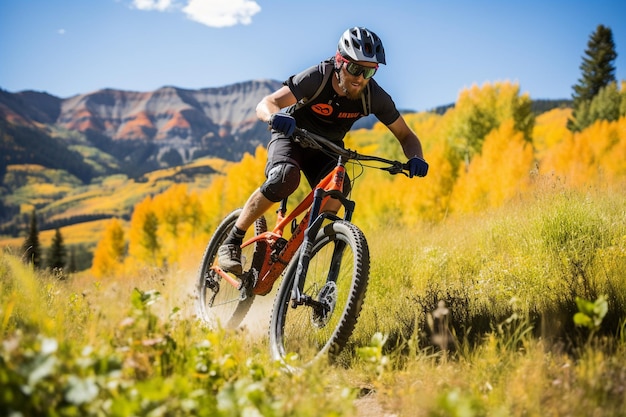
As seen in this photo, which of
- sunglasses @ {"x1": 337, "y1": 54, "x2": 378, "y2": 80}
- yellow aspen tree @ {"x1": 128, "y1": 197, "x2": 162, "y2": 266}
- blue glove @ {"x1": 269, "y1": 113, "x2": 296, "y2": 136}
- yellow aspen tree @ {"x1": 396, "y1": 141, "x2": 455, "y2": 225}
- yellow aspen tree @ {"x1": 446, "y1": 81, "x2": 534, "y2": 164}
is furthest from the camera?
yellow aspen tree @ {"x1": 128, "y1": 197, "x2": 162, "y2": 266}

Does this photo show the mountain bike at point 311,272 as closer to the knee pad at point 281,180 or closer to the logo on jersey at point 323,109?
the knee pad at point 281,180

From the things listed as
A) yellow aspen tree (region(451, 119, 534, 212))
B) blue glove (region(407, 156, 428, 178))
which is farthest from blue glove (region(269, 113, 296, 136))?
yellow aspen tree (region(451, 119, 534, 212))

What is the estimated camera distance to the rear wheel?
16.6ft

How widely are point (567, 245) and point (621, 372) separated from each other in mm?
2664

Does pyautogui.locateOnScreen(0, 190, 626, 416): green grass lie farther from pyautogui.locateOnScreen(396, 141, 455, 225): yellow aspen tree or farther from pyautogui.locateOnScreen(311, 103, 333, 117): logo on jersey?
pyautogui.locateOnScreen(396, 141, 455, 225): yellow aspen tree

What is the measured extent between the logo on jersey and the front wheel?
48.0 inches

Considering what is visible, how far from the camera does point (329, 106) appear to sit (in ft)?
15.0

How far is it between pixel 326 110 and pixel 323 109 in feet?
0.10

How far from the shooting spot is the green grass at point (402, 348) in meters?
1.87

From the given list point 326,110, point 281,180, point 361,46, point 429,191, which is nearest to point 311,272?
point 281,180

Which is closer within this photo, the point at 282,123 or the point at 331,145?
the point at 282,123

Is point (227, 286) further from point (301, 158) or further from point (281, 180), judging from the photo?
point (301, 158)

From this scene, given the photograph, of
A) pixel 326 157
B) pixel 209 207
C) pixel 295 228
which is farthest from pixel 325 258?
pixel 209 207

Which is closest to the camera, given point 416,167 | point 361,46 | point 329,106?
point 361,46
